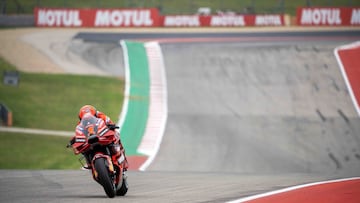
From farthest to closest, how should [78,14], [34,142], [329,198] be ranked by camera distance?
[78,14] → [34,142] → [329,198]

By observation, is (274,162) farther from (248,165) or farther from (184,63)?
(184,63)

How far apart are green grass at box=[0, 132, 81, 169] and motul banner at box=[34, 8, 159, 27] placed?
97.8 ft

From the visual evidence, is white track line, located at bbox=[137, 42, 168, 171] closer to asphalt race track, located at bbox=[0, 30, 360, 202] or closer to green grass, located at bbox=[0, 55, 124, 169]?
asphalt race track, located at bbox=[0, 30, 360, 202]

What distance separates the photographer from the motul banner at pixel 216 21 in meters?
59.0

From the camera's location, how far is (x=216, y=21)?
59.2 metres

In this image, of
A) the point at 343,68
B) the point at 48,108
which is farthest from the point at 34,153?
the point at 343,68

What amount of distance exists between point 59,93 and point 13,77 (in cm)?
228

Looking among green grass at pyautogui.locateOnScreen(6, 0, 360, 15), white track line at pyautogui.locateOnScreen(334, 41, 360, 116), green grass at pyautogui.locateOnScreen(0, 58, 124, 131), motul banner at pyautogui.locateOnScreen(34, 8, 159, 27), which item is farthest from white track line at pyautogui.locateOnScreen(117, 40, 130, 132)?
green grass at pyautogui.locateOnScreen(6, 0, 360, 15)

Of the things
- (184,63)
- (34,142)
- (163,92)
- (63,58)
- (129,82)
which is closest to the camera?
(34,142)

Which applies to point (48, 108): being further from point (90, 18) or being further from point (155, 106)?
point (90, 18)

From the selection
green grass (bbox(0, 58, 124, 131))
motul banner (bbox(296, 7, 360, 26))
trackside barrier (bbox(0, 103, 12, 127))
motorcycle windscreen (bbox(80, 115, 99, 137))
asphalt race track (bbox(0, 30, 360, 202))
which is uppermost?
motorcycle windscreen (bbox(80, 115, 99, 137))

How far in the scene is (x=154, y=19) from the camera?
193 feet

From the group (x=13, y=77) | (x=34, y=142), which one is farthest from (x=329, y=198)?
(x=13, y=77)

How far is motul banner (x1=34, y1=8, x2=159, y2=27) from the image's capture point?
189ft
